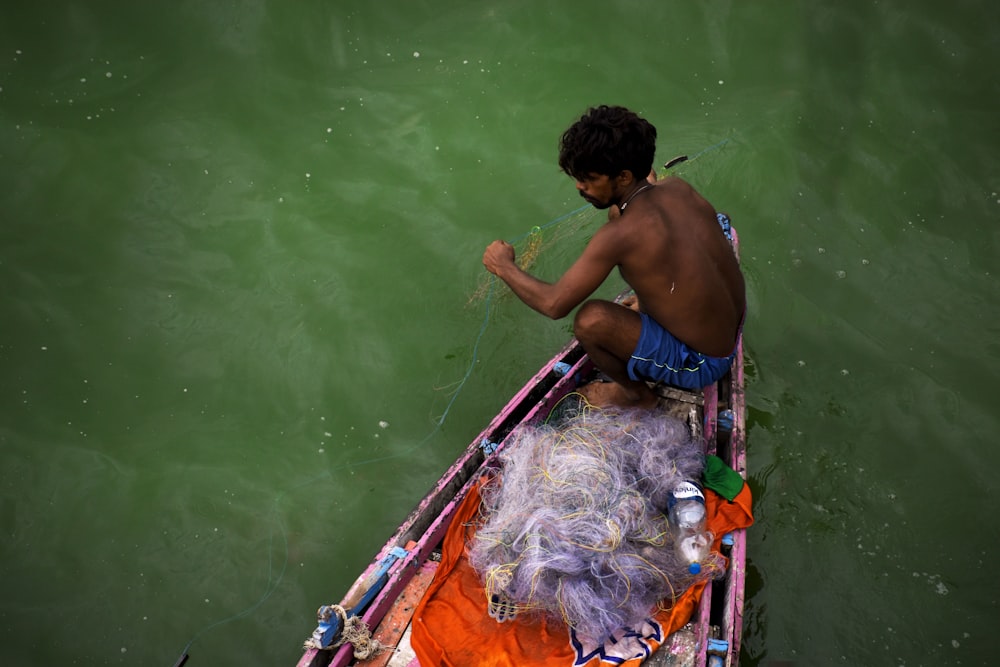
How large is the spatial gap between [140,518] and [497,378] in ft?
7.93

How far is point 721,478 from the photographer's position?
360cm

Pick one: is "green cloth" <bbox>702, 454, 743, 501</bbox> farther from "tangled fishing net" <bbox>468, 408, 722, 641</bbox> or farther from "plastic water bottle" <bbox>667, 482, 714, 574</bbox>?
"plastic water bottle" <bbox>667, 482, 714, 574</bbox>

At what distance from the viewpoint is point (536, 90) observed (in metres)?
5.89

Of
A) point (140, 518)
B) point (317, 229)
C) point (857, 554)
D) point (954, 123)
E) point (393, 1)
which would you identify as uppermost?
point (393, 1)

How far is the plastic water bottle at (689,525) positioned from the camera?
11.1 feet

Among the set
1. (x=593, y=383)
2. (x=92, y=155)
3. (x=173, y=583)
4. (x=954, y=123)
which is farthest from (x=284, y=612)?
(x=954, y=123)

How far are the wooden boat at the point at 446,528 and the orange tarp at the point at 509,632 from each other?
91mm

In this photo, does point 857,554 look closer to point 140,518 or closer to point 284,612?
point 284,612

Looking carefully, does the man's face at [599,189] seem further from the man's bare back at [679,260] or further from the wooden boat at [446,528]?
the wooden boat at [446,528]

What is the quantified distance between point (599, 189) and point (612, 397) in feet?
4.03

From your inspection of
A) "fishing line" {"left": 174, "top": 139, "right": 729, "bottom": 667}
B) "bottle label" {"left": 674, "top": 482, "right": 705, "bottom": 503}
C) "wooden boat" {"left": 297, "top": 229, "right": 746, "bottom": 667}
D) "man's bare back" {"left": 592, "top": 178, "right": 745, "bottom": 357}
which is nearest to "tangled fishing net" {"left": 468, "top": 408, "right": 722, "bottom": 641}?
"bottle label" {"left": 674, "top": 482, "right": 705, "bottom": 503}

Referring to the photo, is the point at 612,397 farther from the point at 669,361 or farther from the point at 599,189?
the point at 599,189

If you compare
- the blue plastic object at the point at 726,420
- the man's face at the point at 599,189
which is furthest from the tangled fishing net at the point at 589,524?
the man's face at the point at 599,189

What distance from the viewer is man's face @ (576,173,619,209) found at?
3.13m
